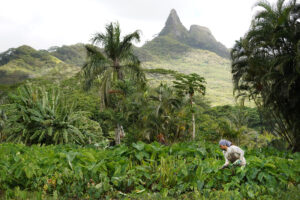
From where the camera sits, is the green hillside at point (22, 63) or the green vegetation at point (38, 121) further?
the green hillside at point (22, 63)

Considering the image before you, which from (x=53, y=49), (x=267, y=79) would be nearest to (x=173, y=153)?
(x=267, y=79)

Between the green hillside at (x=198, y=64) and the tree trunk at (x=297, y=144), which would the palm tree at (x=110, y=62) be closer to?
the tree trunk at (x=297, y=144)

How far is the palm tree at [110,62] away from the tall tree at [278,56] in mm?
5794

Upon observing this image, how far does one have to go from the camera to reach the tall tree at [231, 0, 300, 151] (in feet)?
29.4

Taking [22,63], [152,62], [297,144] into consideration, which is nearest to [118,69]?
[297,144]

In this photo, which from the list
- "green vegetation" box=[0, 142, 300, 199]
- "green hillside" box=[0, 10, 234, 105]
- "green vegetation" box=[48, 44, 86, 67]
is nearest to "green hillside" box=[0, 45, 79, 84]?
"green hillside" box=[0, 10, 234, 105]

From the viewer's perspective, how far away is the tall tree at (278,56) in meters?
8.95

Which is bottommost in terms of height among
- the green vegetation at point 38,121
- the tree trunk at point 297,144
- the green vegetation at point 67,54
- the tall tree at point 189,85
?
the tree trunk at point 297,144

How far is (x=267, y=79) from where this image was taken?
9.35 meters

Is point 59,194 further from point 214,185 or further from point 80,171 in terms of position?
point 214,185

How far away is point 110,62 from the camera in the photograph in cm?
1362

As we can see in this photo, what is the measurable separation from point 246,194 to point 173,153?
132 centimetres

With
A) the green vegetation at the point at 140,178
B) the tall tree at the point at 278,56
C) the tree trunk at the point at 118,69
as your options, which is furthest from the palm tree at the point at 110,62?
the green vegetation at the point at 140,178

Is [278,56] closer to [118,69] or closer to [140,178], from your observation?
[118,69]
